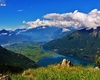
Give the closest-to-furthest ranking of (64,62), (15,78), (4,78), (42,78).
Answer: (4,78) → (42,78) → (15,78) → (64,62)

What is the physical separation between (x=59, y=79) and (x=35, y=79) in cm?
139

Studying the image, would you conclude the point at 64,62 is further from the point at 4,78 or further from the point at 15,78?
the point at 4,78

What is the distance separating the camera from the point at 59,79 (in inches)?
463

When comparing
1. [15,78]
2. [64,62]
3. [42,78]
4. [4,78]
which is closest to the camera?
[4,78]

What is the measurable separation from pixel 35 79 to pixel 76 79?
2.11m

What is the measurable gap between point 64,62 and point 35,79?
341 inches

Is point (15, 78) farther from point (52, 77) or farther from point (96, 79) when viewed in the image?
point (96, 79)

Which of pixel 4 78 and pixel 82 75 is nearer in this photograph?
pixel 4 78

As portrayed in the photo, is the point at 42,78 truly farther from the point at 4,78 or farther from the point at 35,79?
the point at 4,78

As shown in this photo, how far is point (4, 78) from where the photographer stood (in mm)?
11133

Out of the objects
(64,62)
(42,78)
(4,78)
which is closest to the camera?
(4,78)

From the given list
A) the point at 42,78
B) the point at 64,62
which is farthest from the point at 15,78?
the point at 64,62

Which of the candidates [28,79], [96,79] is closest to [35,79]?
[28,79]

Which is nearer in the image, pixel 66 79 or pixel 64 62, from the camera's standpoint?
pixel 66 79
